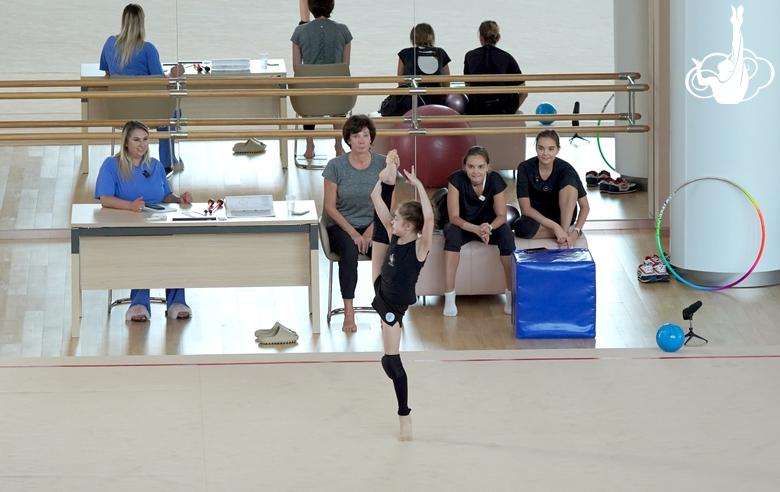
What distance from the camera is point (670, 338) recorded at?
263 inches

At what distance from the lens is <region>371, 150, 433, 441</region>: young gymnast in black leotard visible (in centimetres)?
552

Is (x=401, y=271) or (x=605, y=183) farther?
(x=605, y=183)

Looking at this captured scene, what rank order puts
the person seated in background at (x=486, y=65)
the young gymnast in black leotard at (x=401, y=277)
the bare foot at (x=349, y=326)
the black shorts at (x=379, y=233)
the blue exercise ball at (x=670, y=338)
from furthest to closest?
the person seated in background at (x=486, y=65), the bare foot at (x=349, y=326), the black shorts at (x=379, y=233), the blue exercise ball at (x=670, y=338), the young gymnast in black leotard at (x=401, y=277)

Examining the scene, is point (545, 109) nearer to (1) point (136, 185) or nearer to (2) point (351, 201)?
(2) point (351, 201)

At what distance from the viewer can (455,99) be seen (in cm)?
886

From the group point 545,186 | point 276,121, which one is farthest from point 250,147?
point 545,186

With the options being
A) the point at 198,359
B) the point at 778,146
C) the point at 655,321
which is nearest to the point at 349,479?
the point at 198,359

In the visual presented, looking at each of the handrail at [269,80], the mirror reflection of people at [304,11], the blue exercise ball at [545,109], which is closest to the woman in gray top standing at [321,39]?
the mirror reflection of people at [304,11]

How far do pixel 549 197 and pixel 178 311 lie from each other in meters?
2.47

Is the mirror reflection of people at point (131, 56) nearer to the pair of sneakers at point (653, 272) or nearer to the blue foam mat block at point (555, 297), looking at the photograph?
the blue foam mat block at point (555, 297)

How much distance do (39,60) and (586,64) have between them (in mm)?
4068

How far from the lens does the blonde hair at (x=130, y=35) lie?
8.66 m

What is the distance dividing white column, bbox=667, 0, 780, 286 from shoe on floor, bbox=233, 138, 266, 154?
3047 mm

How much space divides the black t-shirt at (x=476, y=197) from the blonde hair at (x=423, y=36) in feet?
5.43
